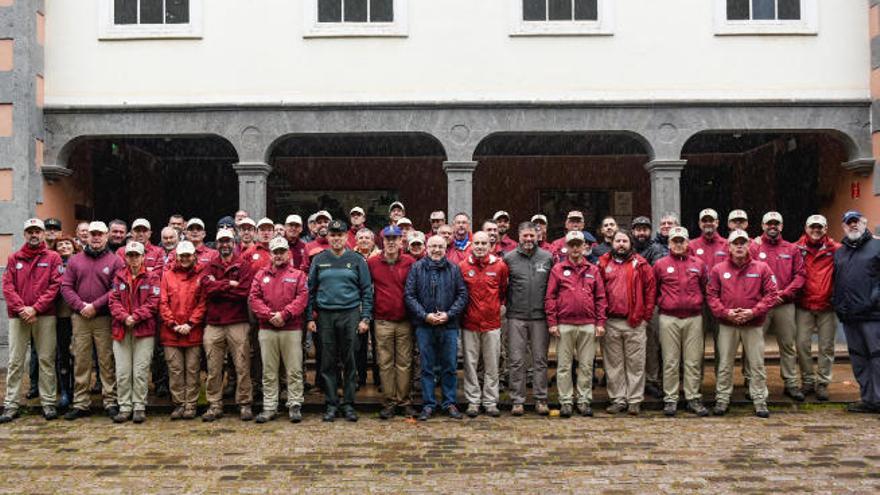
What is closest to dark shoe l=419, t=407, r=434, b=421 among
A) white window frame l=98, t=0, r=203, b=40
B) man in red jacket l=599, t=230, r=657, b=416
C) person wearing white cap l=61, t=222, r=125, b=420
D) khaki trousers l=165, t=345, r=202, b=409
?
man in red jacket l=599, t=230, r=657, b=416

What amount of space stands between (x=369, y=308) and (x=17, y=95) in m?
6.73

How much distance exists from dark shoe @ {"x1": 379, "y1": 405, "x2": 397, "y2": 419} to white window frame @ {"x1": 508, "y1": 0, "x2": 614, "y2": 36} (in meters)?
6.19

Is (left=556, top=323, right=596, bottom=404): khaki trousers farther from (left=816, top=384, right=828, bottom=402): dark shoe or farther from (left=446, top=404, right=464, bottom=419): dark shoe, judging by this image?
(left=816, top=384, right=828, bottom=402): dark shoe

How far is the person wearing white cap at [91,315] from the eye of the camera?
8711 millimetres

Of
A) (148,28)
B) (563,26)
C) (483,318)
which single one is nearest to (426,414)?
(483,318)

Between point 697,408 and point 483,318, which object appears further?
point 483,318

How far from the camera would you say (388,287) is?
Result: 28.8ft

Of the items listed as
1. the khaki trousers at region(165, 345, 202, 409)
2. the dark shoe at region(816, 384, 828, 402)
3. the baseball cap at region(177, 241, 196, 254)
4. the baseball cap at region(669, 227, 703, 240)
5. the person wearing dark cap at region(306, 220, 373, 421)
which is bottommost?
the dark shoe at region(816, 384, 828, 402)

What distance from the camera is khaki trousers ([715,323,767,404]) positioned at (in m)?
8.70

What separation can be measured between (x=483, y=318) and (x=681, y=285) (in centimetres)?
217

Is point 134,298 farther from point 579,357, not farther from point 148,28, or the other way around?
point 148,28

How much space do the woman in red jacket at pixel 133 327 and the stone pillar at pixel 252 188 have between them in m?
3.48

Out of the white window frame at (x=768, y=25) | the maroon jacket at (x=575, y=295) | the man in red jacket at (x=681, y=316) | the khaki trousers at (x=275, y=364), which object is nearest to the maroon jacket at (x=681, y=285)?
the man in red jacket at (x=681, y=316)

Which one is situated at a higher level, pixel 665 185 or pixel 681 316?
pixel 665 185
